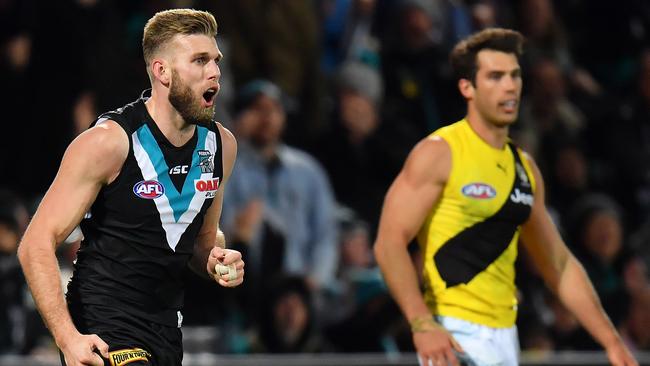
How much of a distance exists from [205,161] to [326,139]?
4569 millimetres

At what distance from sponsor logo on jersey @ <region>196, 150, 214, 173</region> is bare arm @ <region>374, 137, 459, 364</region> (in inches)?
41.5

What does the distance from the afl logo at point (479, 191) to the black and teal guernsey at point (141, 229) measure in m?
1.43

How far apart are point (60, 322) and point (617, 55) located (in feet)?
27.3

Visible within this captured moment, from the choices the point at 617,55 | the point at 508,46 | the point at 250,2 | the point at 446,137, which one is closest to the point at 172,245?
the point at 446,137

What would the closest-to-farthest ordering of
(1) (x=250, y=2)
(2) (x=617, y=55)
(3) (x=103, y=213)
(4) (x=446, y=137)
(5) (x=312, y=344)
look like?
(3) (x=103, y=213)
(4) (x=446, y=137)
(5) (x=312, y=344)
(1) (x=250, y=2)
(2) (x=617, y=55)

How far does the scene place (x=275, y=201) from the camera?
28.9ft

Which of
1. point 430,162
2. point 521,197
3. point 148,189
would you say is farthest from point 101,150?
point 521,197

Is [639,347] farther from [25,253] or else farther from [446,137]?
[25,253]

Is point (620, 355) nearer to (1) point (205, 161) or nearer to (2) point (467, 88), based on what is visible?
(2) point (467, 88)

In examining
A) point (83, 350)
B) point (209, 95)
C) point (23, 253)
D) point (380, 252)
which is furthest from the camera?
point (380, 252)

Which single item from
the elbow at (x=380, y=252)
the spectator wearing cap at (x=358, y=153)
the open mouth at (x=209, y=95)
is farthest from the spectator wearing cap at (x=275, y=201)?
the open mouth at (x=209, y=95)

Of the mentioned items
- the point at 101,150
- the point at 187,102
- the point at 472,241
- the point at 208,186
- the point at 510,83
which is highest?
the point at 187,102

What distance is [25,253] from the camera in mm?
4312

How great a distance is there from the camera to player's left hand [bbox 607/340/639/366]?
224 inches
